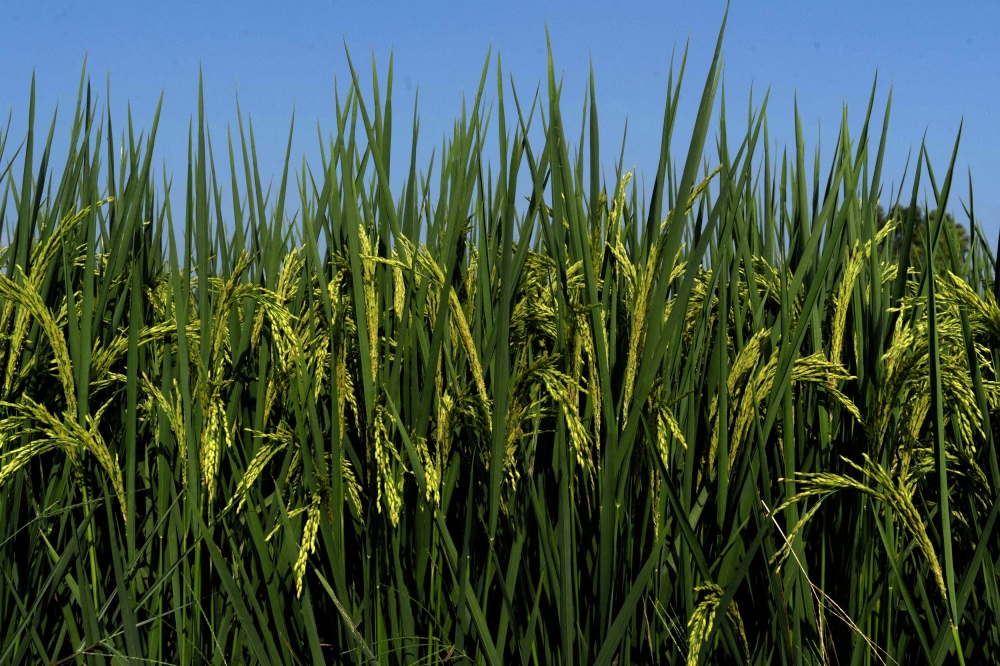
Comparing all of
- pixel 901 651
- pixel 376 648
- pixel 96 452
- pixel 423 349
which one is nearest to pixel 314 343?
pixel 423 349

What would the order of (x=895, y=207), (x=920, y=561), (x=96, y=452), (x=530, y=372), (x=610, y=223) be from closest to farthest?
(x=530, y=372)
(x=96, y=452)
(x=610, y=223)
(x=920, y=561)
(x=895, y=207)

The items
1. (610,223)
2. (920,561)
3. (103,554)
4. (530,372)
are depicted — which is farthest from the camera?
(103,554)

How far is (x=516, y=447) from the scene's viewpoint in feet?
5.26

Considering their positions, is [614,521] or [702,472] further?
[702,472]

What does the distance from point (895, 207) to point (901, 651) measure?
117 cm

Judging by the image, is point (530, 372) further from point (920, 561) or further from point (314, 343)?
point (920, 561)

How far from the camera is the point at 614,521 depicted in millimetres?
1513

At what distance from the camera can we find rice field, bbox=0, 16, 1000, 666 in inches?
59.8

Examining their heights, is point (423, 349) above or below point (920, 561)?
above

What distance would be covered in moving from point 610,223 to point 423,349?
1.57 ft

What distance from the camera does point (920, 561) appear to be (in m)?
1.82

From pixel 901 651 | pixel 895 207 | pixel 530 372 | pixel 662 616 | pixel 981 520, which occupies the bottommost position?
pixel 901 651

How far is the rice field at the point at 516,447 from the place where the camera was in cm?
152

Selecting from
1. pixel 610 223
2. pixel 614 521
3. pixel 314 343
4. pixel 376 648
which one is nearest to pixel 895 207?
pixel 610 223
